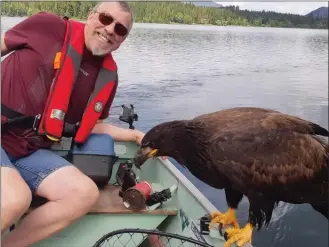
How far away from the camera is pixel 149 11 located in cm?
377

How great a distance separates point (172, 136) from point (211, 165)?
25cm

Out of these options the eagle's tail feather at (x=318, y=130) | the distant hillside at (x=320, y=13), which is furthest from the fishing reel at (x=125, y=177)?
the distant hillside at (x=320, y=13)

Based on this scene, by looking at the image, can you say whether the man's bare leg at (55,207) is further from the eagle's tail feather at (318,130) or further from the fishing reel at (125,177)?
the eagle's tail feather at (318,130)

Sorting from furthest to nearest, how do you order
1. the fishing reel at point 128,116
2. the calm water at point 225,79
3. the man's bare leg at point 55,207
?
1. the calm water at point 225,79
2. the fishing reel at point 128,116
3. the man's bare leg at point 55,207

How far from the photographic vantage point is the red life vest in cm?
254

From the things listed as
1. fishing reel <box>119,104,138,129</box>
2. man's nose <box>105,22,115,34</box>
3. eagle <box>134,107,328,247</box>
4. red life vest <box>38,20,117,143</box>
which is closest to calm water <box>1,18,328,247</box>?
fishing reel <box>119,104,138,129</box>

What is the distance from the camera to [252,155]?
2420 mm

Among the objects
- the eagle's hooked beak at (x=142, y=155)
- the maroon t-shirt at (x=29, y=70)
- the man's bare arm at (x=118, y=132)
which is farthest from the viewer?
the man's bare arm at (x=118, y=132)

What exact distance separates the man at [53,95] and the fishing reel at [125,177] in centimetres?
40

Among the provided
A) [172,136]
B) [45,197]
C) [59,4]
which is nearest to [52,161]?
[45,197]

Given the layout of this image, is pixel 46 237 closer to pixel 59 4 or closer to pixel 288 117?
pixel 288 117

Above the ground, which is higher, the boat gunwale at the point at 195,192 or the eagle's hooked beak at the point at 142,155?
the eagle's hooked beak at the point at 142,155

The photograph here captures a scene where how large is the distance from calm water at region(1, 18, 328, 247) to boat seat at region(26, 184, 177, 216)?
193 centimetres

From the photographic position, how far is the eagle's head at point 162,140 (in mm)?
2646
